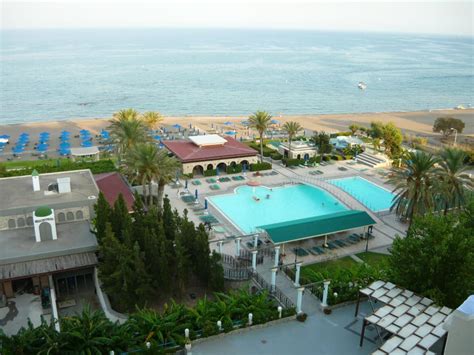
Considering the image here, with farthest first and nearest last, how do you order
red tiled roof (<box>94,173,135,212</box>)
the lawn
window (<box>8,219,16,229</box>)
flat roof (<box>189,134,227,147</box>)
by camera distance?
1. flat roof (<box>189,134,227,147</box>)
2. red tiled roof (<box>94,173,135,212</box>)
3. the lawn
4. window (<box>8,219,16,229</box>)

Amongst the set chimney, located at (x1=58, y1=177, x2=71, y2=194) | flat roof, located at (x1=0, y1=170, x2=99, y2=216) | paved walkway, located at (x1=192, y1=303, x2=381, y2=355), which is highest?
chimney, located at (x1=58, y1=177, x2=71, y2=194)

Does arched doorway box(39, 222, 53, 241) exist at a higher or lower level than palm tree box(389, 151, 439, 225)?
lower

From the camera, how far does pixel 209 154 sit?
Answer: 53.2 m

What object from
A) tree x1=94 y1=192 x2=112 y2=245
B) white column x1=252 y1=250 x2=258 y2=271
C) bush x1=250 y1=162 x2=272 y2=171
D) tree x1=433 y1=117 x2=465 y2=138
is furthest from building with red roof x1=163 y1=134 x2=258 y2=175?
tree x1=433 y1=117 x2=465 y2=138

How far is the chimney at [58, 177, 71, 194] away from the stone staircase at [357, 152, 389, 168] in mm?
38836

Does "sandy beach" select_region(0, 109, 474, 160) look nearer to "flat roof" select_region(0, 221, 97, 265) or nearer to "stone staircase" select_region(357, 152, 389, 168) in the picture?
"stone staircase" select_region(357, 152, 389, 168)

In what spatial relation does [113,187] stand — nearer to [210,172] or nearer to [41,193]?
[41,193]

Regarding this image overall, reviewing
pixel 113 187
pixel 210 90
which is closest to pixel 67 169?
pixel 113 187

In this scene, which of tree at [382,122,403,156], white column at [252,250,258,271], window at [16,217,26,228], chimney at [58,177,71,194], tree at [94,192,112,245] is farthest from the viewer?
tree at [382,122,403,156]

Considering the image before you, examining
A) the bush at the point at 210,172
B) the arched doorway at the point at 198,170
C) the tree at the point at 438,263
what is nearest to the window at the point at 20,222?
the bush at the point at 210,172

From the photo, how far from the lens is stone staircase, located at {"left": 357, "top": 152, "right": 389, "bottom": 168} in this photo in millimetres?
57625

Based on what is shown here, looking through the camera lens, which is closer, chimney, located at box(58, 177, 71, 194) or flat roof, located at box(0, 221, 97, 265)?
flat roof, located at box(0, 221, 97, 265)

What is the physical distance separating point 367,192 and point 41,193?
33780 mm

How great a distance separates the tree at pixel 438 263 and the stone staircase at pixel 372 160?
3618 cm
